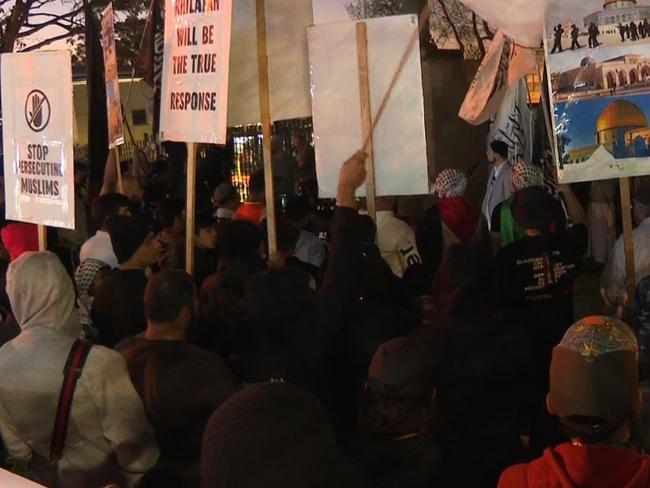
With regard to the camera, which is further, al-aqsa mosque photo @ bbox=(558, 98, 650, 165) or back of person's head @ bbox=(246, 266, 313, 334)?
al-aqsa mosque photo @ bbox=(558, 98, 650, 165)

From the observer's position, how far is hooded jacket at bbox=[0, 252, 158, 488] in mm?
3713

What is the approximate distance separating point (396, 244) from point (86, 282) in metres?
2.07

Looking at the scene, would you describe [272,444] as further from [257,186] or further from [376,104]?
[257,186]

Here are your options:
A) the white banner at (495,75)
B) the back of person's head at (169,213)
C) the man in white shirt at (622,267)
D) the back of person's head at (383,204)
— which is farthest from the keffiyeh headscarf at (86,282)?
the man in white shirt at (622,267)

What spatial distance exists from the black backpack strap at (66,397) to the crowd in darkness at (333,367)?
0.01m

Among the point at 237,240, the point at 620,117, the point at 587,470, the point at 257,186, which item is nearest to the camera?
the point at 587,470

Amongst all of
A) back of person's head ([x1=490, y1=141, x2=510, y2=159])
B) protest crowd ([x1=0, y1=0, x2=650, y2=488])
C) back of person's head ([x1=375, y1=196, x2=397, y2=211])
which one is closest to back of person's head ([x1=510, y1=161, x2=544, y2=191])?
protest crowd ([x1=0, y1=0, x2=650, y2=488])

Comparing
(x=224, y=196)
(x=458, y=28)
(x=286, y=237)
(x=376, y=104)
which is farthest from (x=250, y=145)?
(x=376, y=104)

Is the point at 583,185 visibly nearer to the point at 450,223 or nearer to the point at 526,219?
the point at 450,223

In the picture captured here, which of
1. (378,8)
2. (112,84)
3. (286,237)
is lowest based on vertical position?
(286,237)

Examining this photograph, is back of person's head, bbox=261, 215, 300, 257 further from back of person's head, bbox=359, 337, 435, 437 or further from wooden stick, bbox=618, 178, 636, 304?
back of person's head, bbox=359, 337, 435, 437

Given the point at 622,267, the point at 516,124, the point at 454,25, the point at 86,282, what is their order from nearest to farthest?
the point at 622,267
the point at 86,282
the point at 516,124
the point at 454,25

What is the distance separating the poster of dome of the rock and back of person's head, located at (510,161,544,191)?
6.86 ft

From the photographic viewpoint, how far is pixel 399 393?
324cm
